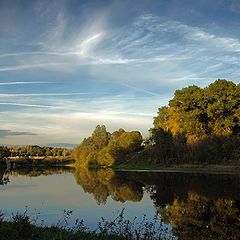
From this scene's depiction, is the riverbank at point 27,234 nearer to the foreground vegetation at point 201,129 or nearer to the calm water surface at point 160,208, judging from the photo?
the calm water surface at point 160,208

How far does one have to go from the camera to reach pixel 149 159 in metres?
113

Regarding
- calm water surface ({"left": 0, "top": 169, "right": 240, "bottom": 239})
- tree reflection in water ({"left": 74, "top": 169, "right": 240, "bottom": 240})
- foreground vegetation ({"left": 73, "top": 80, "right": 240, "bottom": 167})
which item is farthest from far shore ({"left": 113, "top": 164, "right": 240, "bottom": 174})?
calm water surface ({"left": 0, "top": 169, "right": 240, "bottom": 239})

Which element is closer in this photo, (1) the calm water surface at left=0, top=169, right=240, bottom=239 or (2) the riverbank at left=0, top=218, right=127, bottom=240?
(2) the riverbank at left=0, top=218, right=127, bottom=240

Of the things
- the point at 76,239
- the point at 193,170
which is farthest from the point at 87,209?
the point at 193,170

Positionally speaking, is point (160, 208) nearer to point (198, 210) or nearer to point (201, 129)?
point (198, 210)

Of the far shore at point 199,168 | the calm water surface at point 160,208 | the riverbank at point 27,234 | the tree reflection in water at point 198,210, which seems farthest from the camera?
the far shore at point 199,168

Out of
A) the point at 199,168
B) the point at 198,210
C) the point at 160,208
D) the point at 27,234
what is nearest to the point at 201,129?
the point at 199,168

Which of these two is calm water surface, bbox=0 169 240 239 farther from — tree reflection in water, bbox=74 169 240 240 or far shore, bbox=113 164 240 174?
far shore, bbox=113 164 240 174

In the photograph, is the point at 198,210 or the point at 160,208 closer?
the point at 198,210

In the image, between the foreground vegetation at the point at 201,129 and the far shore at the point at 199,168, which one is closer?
the far shore at the point at 199,168

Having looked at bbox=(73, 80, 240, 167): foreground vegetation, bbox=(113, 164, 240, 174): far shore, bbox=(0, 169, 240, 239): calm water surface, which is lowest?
bbox=(0, 169, 240, 239): calm water surface

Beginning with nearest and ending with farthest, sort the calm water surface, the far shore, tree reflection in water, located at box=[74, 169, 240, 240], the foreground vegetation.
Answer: tree reflection in water, located at box=[74, 169, 240, 240] → the calm water surface → the far shore → the foreground vegetation

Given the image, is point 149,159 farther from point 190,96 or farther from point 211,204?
point 211,204

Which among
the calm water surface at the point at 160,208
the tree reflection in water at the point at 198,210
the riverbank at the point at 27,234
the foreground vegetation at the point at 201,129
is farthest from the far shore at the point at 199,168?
the riverbank at the point at 27,234
